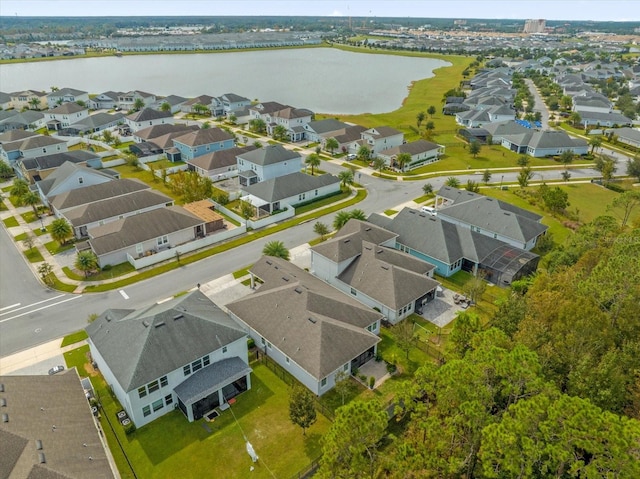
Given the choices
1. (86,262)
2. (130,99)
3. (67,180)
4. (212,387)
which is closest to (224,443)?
(212,387)

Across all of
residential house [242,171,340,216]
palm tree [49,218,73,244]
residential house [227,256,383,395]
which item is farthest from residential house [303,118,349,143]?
residential house [227,256,383,395]

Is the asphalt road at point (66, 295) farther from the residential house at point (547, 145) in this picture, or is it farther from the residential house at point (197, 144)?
the residential house at point (547, 145)

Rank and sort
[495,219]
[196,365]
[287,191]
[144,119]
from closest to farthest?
[196,365] < [495,219] < [287,191] < [144,119]

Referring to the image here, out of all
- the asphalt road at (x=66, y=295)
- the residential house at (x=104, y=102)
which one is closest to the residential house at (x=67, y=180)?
the asphalt road at (x=66, y=295)

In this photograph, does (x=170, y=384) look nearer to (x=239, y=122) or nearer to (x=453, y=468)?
(x=453, y=468)

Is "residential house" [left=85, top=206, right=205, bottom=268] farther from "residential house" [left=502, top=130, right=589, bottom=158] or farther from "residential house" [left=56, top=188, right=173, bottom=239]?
"residential house" [left=502, top=130, right=589, bottom=158]

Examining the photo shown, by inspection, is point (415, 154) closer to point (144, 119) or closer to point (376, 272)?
point (376, 272)
